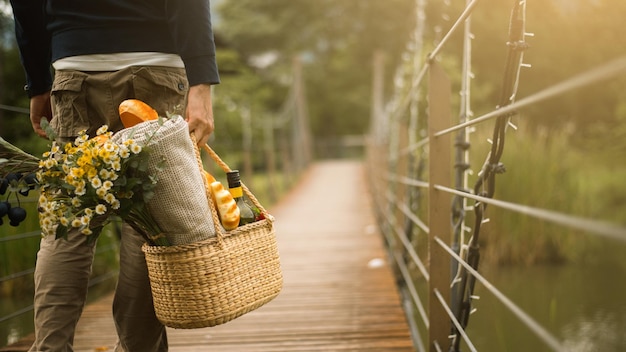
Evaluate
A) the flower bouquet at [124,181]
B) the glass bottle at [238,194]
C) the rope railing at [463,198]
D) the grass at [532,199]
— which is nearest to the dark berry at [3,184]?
the flower bouquet at [124,181]

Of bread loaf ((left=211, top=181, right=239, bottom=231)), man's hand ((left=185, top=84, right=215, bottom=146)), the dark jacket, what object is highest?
the dark jacket

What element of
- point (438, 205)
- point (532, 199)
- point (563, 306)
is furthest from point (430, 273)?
point (532, 199)

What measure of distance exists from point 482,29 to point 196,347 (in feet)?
51.6

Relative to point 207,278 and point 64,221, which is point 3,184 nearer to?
point 64,221

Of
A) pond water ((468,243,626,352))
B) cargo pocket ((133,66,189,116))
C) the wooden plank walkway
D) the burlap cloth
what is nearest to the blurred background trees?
pond water ((468,243,626,352))

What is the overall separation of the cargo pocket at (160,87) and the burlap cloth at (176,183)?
16 centimetres

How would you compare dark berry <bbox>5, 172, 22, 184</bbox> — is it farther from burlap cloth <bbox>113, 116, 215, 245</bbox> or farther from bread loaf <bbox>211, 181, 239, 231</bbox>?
bread loaf <bbox>211, 181, 239, 231</bbox>

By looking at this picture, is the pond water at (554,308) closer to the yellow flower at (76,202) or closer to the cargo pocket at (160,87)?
the cargo pocket at (160,87)

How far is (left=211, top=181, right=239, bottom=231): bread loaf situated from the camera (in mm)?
1085

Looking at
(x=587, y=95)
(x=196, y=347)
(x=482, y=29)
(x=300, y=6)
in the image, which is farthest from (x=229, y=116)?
(x=196, y=347)

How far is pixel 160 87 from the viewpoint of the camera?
118 cm

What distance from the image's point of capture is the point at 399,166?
3035 mm

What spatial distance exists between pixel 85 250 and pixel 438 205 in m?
0.75

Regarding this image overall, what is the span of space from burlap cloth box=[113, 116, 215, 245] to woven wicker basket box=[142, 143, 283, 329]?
0.8 inches
